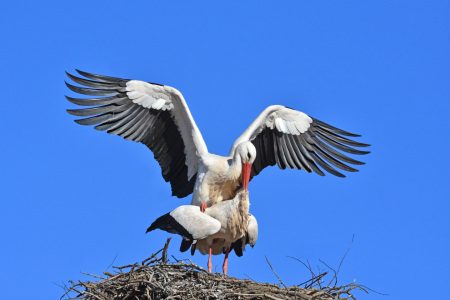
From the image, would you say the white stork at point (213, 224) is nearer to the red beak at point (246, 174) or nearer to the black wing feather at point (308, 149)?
the red beak at point (246, 174)

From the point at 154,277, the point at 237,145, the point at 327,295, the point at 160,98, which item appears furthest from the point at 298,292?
the point at 160,98

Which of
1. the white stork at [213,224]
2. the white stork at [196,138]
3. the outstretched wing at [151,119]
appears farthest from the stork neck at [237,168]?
the outstretched wing at [151,119]

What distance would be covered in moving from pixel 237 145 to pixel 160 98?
1.20 m

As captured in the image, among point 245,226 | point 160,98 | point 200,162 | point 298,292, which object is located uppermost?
point 160,98

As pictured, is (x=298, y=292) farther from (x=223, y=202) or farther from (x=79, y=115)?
(x=79, y=115)

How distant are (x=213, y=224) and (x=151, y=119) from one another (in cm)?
194

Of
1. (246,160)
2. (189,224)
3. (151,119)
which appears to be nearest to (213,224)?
(189,224)

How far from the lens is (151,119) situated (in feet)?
41.8

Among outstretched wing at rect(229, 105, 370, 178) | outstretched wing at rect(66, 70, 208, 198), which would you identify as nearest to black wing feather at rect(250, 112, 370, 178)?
outstretched wing at rect(229, 105, 370, 178)

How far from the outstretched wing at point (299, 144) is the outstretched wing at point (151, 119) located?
0.94 meters

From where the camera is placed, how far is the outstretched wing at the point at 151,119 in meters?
12.4

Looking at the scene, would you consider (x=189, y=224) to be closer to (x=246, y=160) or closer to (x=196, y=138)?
(x=246, y=160)

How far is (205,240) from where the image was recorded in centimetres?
1218

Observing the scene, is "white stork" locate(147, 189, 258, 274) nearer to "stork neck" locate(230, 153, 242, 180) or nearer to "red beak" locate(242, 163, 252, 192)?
"red beak" locate(242, 163, 252, 192)
